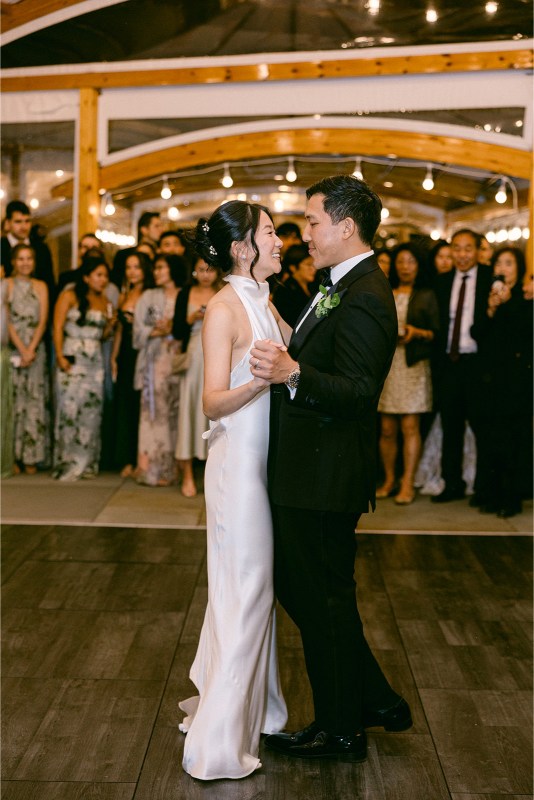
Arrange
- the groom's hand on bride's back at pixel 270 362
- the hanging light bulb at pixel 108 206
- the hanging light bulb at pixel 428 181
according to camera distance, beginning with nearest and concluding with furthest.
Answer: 1. the groom's hand on bride's back at pixel 270 362
2. the hanging light bulb at pixel 428 181
3. the hanging light bulb at pixel 108 206

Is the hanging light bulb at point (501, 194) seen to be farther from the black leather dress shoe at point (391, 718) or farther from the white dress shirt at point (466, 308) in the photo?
the black leather dress shoe at point (391, 718)

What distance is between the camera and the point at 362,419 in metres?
2.14

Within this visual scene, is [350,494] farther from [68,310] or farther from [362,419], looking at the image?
[68,310]

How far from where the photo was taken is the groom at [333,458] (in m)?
1.99

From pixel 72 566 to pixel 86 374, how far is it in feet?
7.33

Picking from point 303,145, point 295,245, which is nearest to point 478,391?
point 295,245

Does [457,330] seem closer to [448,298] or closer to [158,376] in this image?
[448,298]

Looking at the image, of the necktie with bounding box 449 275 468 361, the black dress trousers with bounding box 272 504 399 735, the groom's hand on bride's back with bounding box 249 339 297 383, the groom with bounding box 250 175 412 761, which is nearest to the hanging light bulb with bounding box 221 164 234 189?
the necktie with bounding box 449 275 468 361

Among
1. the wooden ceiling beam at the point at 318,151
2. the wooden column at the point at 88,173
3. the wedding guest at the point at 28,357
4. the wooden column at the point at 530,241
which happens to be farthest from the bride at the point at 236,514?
the wooden column at the point at 88,173

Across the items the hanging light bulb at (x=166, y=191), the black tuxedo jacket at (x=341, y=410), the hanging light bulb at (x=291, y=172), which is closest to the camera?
the black tuxedo jacket at (x=341, y=410)

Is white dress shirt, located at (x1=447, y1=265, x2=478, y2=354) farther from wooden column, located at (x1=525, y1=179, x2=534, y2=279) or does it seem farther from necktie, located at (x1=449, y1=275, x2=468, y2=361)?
wooden column, located at (x1=525, y1=179, x2=534, y2=279)

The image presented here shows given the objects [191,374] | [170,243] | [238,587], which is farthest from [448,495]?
[238,587]

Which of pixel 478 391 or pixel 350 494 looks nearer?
pixel 350 494

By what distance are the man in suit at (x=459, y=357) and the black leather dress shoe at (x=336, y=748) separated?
10.2ft
